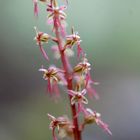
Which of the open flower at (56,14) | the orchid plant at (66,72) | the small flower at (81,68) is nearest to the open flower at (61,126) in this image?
the orchid plant at (66,72)

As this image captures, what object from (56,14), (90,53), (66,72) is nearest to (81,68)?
(66,72)

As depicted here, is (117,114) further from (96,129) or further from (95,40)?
(95,40)

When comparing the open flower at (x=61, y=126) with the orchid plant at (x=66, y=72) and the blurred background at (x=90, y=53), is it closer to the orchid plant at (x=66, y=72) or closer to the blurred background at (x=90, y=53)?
the orchid plant at (x=66, y=72)

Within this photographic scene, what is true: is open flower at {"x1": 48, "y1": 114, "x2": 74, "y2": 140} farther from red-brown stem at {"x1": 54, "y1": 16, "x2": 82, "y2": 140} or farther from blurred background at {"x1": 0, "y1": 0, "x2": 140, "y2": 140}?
blurred background at {"x1": 0, "y1": 0, "x2": 140, "y2": 140}

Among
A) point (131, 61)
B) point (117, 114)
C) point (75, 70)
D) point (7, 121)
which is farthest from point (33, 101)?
point (75, 70)

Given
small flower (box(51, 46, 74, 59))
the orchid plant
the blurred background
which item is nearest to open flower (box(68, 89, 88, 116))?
the orchid plant

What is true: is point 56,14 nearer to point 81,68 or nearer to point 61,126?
point 81,68
